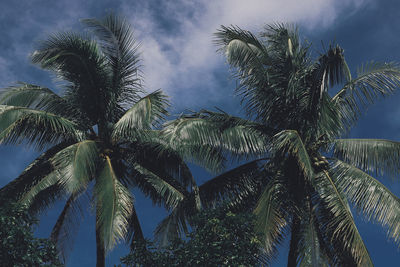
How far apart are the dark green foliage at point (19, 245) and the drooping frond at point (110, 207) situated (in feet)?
4.10

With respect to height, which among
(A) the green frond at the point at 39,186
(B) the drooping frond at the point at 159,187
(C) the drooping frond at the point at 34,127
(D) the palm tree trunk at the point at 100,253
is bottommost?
(D) the palm tree trunk at the point at 100,253

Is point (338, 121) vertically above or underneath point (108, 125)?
underneath

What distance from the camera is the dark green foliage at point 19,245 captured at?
1121 centimetres

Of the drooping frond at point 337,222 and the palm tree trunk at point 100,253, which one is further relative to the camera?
the palm tree trunk at point 100,253

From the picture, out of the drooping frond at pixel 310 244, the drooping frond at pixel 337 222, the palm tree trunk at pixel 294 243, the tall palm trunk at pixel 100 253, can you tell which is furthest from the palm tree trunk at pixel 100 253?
the drooping frond at pixel 337 222

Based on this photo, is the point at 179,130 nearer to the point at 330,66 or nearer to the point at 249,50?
the point at 249,50

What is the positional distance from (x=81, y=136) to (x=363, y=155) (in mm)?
7260

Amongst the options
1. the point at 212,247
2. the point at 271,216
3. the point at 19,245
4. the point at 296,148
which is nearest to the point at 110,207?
the point at 19,245

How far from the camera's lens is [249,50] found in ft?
46.6

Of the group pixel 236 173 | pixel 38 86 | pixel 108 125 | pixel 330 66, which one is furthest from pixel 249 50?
pixel 38 86

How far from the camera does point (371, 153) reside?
13.9 m

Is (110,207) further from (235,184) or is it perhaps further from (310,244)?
(310,244)

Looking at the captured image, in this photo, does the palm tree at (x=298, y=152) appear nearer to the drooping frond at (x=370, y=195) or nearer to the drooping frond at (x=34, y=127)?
the drooping frond at (x=370, y=195)

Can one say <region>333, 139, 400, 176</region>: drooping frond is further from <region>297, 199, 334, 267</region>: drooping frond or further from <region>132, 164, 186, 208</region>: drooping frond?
<region>132, 164, 186, 208</region>: drooping frond
